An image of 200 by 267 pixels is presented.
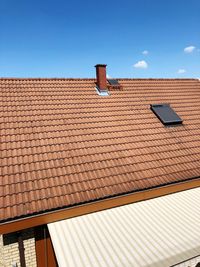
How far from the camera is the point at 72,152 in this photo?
27.6ft

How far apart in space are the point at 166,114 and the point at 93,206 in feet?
20.2

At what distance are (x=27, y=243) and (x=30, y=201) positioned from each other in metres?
1.13

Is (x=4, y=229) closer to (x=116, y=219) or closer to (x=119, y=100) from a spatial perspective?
(x=116, y=219)

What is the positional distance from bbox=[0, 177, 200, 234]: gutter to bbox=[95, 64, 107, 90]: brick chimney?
5.76m

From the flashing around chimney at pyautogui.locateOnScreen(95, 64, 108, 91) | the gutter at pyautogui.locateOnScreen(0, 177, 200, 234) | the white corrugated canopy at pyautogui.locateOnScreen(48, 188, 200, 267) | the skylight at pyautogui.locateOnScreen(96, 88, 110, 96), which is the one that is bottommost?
the white corrugated canopy at pyautogui.locateOnScreen(48, 188, 200, 267)

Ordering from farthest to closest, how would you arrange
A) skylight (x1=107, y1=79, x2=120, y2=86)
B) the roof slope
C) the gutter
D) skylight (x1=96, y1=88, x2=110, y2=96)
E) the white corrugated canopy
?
1. skylight (x1=107, y1=79, x2=120, y2=86)
2. skylight (x1=96, y1=88, x2=110, y2=96)
3. the roof slope
4. the gutter
5. the white corrugated canopy

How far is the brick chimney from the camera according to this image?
39.3 feet

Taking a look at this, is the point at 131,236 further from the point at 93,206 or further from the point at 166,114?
the point at 166,114

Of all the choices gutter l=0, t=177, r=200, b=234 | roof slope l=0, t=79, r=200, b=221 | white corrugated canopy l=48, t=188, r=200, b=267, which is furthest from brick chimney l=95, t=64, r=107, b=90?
white corrugated canopy l=48, t=188, r=200, b=267

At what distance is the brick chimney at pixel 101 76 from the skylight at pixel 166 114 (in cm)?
246

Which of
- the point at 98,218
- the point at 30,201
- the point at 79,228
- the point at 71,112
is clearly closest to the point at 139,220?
the point at 98,218

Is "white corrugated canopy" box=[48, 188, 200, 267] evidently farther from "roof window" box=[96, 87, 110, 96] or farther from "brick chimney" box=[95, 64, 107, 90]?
"brick chimney" box=[95, 64, 107, 90]

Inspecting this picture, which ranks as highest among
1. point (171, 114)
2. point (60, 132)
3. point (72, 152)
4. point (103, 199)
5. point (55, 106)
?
point (55, 106)

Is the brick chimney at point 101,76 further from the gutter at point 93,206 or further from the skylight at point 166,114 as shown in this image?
the gutter at point 93,206
